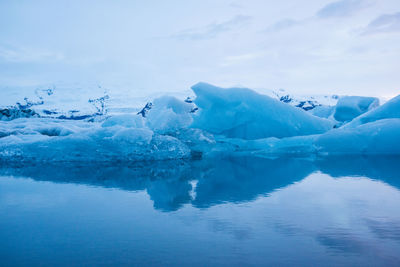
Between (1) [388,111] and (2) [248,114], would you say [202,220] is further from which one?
(1) [388,111]

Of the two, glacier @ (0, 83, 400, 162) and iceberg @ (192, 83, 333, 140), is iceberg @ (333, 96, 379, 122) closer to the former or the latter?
glacier @ (0, 83, 400, 162)

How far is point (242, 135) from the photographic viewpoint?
37.8 feet

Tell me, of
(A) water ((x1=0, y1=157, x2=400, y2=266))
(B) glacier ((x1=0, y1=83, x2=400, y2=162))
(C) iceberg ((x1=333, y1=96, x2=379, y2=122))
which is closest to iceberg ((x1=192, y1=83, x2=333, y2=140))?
(B) glacier ((x1=0, y1=83, x2=400, y2=162))

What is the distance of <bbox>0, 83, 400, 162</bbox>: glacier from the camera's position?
26.4ft

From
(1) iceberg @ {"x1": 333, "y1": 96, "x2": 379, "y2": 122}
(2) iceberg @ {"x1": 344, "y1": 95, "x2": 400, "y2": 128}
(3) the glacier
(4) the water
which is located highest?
(1) iceberg @ {"x1": 333, "y1": 96, "x2": 379, "y2": 122}

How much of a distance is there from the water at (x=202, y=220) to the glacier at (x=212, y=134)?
2.29m

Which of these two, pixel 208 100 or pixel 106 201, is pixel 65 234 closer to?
pixel 106 201

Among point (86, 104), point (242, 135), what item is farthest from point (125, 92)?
point (242, 135)

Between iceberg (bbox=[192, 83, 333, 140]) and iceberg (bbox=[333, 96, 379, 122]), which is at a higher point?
iceberg (bbox=[333, 96, 379, 122])

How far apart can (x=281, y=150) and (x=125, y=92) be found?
69.2 meters

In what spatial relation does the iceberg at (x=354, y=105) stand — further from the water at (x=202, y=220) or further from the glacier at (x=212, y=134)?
the water at (x=202, y=220)

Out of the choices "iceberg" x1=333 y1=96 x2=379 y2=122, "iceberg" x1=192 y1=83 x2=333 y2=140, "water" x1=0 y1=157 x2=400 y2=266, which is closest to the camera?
"water" x1=0 y1=157 x2=400 y2=266

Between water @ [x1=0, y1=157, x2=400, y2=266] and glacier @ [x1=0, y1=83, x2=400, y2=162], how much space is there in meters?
2.29

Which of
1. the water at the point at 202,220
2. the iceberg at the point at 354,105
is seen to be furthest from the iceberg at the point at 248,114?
the water at the point at 202,220
